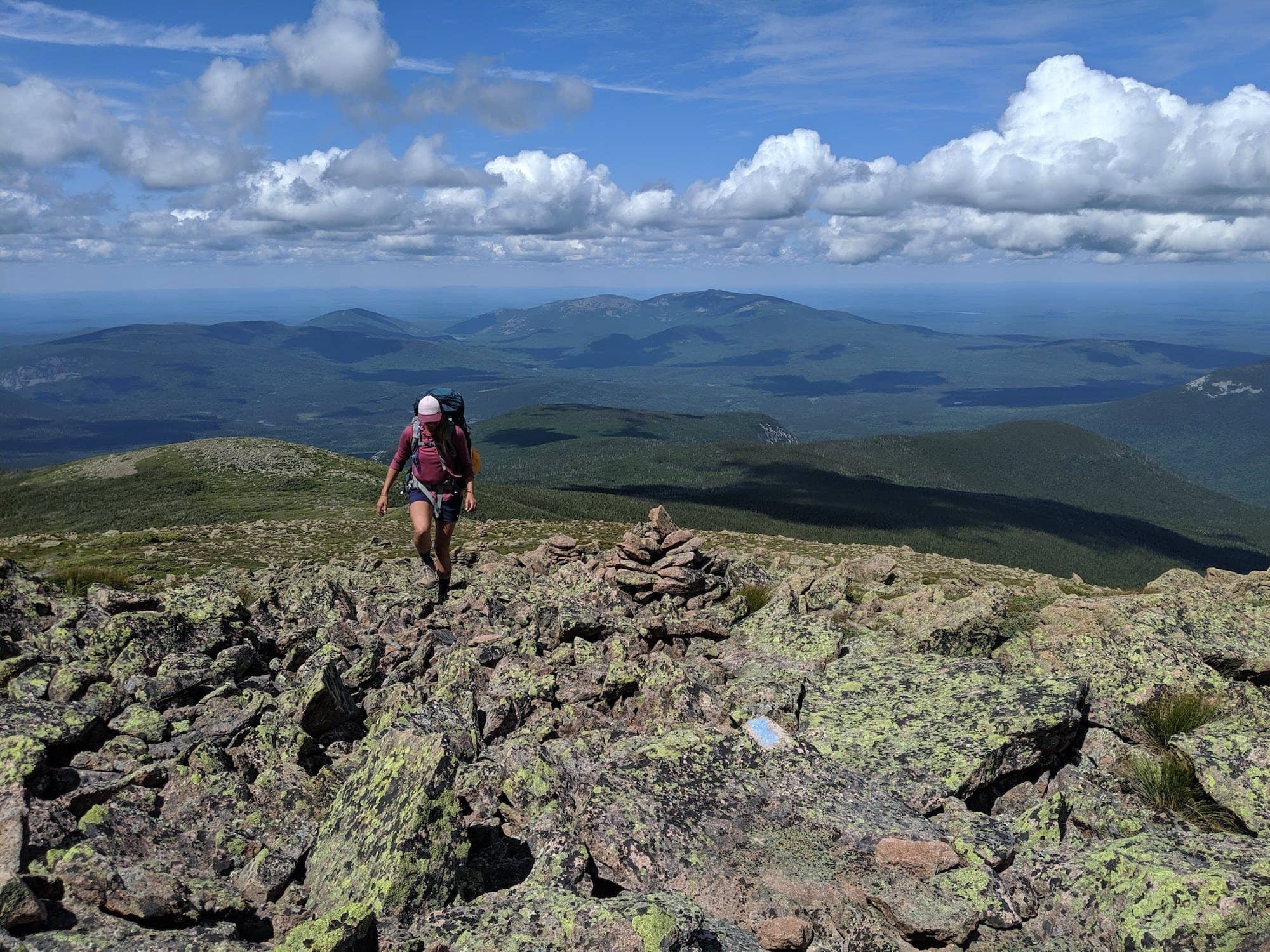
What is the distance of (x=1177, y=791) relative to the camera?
9.70 meters

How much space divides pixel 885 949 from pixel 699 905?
1.79 metres

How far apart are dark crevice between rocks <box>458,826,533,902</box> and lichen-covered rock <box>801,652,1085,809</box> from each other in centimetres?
463

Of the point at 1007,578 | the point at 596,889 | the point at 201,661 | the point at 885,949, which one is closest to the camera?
the point at 885,949

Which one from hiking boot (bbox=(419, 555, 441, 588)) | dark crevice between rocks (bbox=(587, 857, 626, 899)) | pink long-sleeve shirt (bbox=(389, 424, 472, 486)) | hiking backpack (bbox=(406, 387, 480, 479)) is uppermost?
hiking backpack (bbox=(406, 387, 480, 479))

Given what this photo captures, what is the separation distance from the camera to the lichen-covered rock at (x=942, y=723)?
32.6ft

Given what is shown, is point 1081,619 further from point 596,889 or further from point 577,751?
point 596,889

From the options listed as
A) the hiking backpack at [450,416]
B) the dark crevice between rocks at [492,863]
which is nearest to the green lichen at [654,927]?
the dark crevice between rocks at [492,863]

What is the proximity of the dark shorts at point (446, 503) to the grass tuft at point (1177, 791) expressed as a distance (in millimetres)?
15506

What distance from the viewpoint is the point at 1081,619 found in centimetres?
1612

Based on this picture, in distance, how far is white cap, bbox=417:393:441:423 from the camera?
1859 centimetres

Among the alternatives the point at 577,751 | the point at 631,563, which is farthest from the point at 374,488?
the point at 577,751

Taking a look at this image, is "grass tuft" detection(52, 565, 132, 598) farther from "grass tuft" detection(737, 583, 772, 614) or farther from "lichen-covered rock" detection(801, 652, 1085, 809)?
"lichen-covered rock" detection(801, 652, 1085, 809)

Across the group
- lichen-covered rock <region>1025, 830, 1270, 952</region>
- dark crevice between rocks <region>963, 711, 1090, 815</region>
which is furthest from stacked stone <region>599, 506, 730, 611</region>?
lichen-covered rock <region>1025, 830, 1270, 952</region>

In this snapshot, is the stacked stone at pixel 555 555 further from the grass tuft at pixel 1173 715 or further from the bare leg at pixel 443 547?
the grass tuft at pixel 1173 715
